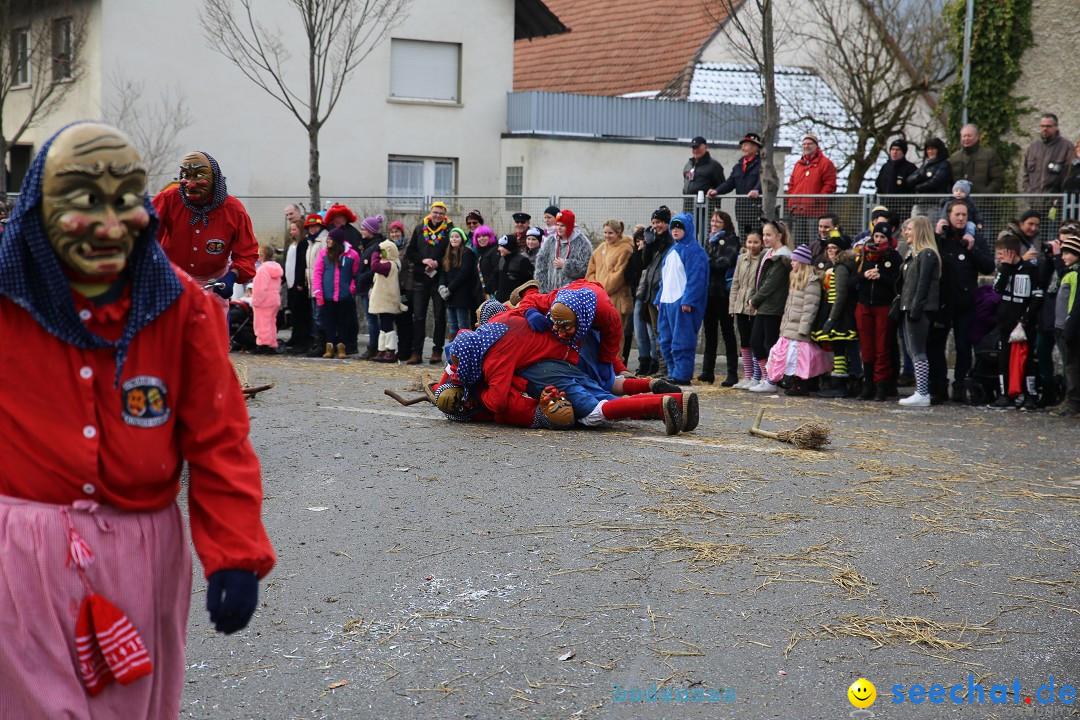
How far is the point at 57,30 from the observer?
29.8 meters

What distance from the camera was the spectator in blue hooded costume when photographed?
14.7 meters

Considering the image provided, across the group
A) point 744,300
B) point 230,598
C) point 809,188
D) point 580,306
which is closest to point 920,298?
point 744,300

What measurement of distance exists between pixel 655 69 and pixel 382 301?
64.9ft

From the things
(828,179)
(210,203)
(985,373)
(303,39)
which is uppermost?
(303,39)

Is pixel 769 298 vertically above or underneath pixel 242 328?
above

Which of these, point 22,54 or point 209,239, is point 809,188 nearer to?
point 209,239

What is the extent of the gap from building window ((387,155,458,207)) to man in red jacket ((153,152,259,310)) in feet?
72.6

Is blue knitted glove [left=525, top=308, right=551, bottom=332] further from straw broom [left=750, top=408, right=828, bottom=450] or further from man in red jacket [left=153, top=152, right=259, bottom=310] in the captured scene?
man in red jacket [left=153, top=152, right=259, bottom=310]

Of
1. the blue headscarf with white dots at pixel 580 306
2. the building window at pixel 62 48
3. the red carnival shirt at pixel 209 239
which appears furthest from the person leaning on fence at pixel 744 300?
the building window at pixel 62 48

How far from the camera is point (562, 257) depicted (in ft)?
53.4

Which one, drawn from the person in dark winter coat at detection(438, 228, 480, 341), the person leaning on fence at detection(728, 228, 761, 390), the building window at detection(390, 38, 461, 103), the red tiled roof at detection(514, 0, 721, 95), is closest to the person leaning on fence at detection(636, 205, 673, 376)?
the person leaning on fence at detection(728, 228, 761, 390)

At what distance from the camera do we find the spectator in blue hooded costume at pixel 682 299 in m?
14.7

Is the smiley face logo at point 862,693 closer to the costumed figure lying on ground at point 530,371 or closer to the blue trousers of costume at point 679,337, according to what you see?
the costumed figure lying on ground at point 530,371

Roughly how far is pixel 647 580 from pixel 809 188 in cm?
1212
